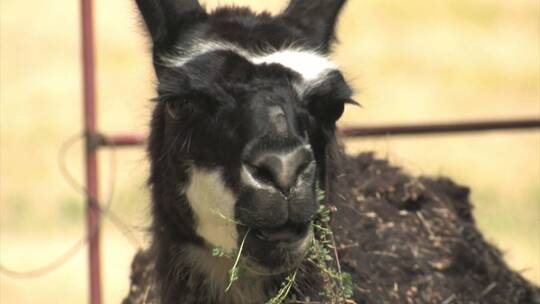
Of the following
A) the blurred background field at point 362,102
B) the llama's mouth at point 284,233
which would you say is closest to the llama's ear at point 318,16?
the llama's mouth at point 284,233

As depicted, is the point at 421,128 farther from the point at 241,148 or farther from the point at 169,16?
the point at 241,148

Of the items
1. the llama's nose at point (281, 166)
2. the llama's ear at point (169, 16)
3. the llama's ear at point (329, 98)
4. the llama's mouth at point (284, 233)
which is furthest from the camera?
the llama's ear at point (169, 16)

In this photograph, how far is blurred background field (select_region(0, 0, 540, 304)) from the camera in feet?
50.9

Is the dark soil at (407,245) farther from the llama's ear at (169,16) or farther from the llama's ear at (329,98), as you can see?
the llama's ear at (169,16)

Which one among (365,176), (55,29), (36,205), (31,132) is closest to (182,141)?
(365,176)

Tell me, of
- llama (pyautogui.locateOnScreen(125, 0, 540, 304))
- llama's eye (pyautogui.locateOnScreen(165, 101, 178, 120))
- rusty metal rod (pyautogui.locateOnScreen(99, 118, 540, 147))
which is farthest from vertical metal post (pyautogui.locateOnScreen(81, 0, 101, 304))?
llama's eye (pyautogui.locateOnScreen(165, 101, 178, 120))

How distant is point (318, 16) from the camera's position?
6.65 metres

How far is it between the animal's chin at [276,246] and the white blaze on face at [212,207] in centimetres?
11

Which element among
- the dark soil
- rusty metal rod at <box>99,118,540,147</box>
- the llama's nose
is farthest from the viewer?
rusty metal rod at <box>99,118,540,147</box>

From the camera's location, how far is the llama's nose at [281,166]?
18.0 feet

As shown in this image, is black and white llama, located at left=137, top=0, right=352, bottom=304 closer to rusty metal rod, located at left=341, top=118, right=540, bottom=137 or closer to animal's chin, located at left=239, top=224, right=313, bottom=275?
animal's chin, located at left=239, top=224, right=313, bottom=275

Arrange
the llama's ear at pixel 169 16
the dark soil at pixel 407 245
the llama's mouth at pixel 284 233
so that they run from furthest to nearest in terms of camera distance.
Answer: the dark soil at pixel 407 245, the llama's ear at pixel 169 16, the llama's mouth at pixel 284 233

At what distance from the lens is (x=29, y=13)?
2470 cm

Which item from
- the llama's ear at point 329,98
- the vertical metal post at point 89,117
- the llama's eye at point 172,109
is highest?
the llama's ear at point 329,98
